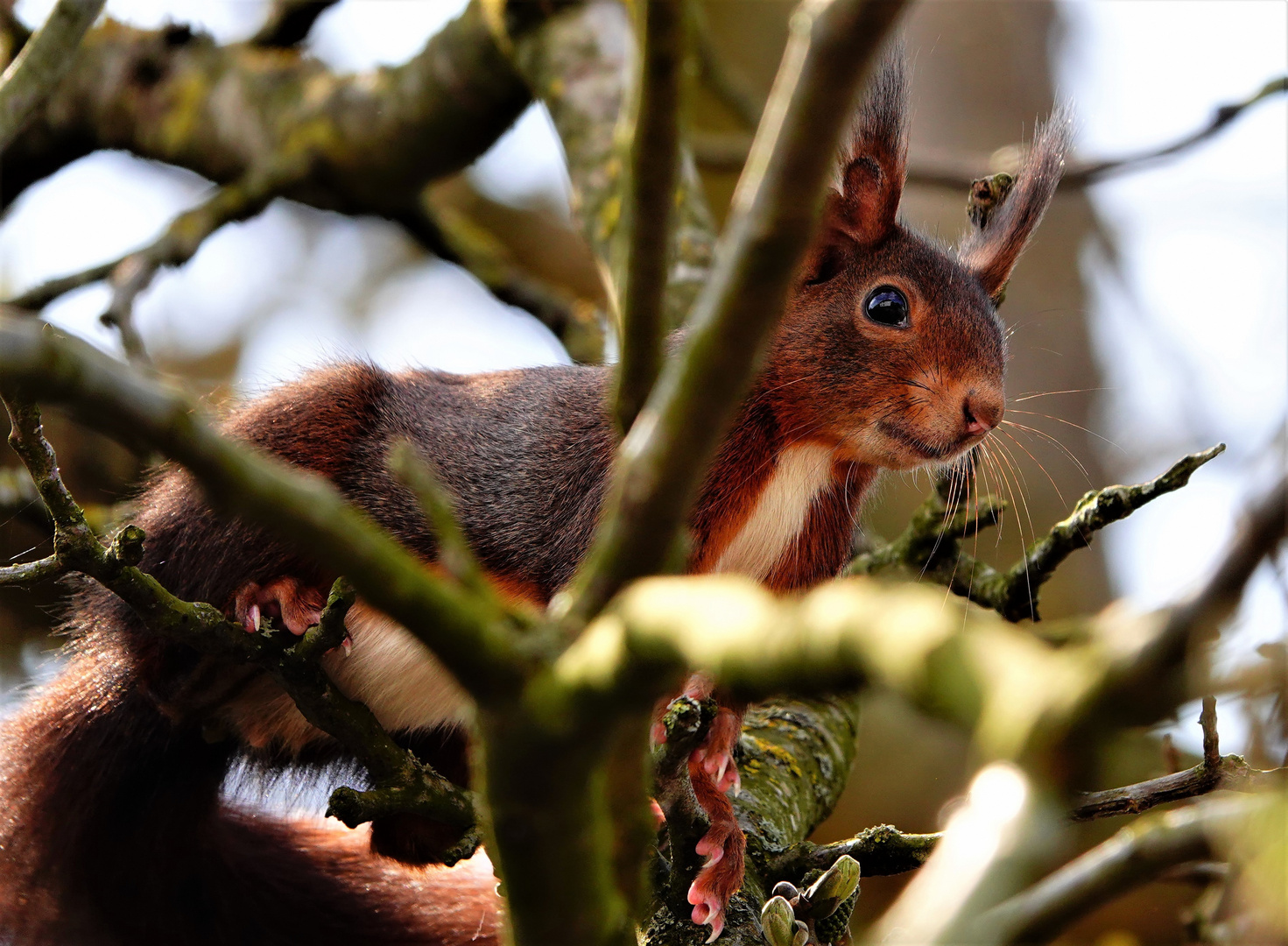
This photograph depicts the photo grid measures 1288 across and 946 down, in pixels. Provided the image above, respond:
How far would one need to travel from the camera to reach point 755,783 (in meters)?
3.39

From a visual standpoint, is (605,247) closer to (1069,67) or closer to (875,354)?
(875,354)

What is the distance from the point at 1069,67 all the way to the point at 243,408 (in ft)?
17.6

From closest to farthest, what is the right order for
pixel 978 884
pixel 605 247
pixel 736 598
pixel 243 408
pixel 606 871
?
pixel 978 884 < pixel 736 598 < pixel 606 871 < pixel 243 408 < pixel 605 247

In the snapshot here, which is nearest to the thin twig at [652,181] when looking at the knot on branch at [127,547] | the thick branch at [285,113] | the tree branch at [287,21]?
the knot on branch at [127,547]

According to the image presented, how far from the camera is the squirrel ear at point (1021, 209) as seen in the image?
11.7ft

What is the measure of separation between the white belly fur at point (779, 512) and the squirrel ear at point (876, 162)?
0.62m

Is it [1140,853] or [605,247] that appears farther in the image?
[605,247]

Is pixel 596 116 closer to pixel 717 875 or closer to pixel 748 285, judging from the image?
pixel 717 875

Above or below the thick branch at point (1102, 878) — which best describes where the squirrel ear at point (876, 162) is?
above

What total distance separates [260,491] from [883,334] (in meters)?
2.21

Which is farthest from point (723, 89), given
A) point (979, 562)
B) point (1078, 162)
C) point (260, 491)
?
point (260, 491)

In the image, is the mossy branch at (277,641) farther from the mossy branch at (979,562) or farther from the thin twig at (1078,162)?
the thin twig at (1078,162)

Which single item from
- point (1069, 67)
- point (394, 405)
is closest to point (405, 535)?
point (394, 405)

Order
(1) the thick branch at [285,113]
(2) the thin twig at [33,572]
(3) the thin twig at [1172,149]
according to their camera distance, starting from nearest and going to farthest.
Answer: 1. (2) the thin twig at [33,572]
2. (3) the thin twig at [1172,149]
3. (1) the thick branch at [285,113]
